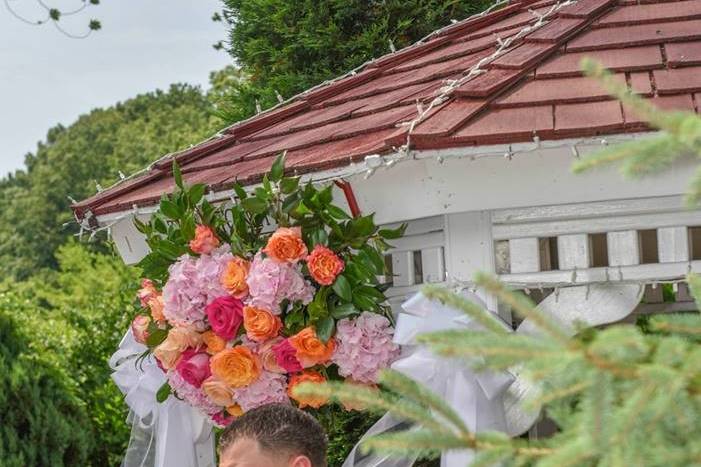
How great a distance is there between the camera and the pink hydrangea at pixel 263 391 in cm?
495

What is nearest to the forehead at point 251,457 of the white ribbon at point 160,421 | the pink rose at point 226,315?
the pink rose at point 226,315

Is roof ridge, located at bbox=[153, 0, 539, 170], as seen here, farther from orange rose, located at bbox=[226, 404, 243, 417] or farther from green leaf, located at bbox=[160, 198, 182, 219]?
orange rose, located at bbox=[226, 404, 243, 417]

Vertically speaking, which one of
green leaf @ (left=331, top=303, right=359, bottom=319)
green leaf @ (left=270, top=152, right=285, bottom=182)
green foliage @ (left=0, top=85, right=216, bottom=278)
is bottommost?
green foliage @ (left=0, top=85, right=216, bottom=278)

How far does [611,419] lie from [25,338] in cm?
985

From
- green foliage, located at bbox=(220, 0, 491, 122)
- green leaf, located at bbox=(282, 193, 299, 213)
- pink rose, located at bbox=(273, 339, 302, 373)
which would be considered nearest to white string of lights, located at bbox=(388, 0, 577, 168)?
green leaf, located at bbox=(282, 193, 299, 213)

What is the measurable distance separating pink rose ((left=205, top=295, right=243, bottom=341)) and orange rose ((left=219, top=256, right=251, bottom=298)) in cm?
3

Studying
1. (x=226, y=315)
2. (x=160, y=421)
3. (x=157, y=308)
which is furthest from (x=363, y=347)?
(x=160, y=421)

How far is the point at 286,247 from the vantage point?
486cm

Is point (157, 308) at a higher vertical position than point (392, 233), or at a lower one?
lower

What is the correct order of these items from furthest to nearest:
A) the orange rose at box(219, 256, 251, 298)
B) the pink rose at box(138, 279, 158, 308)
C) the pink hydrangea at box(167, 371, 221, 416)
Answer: the pink rose at box(138, 279, 158, 308) → the pink hydrangea at box(167, 371, 221, 416) → the orange rose at box(219, 256, 251, 298)

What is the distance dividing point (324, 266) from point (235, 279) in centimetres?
32

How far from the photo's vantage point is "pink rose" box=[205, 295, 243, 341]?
4.93m

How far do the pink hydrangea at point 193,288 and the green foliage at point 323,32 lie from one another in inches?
141

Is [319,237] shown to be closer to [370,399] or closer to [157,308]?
[157,308]
